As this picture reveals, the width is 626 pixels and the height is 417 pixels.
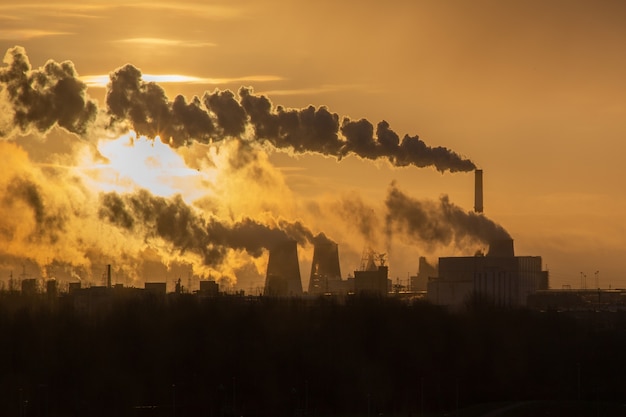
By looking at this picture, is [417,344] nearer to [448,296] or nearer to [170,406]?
[170,406]

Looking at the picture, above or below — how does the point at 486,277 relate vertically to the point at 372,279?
below

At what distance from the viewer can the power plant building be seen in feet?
467

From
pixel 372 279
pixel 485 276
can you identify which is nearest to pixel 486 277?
pixel 485 276

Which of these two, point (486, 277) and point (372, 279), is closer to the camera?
point (486, 277)

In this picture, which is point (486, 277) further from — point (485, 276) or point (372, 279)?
point (372, 279)

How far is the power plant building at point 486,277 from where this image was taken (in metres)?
142

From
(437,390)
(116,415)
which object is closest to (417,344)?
(437,390)

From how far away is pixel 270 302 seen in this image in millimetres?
97000

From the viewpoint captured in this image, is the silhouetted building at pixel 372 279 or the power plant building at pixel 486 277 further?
the silhouetted building at pixel 372 279

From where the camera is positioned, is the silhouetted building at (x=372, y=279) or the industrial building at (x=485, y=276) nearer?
the industrial building at (x=485, y=276)

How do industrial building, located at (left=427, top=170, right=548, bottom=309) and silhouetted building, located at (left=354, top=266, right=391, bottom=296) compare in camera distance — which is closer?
industrial building, located at (left=427, top=170, right=548, bottom=309)

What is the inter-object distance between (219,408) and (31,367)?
10.8 meters

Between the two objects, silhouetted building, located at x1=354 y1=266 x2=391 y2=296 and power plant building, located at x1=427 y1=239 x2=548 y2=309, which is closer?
power plant building, located at x1=427 y1=239 x2=548 y2=309

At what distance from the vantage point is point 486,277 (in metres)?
144
